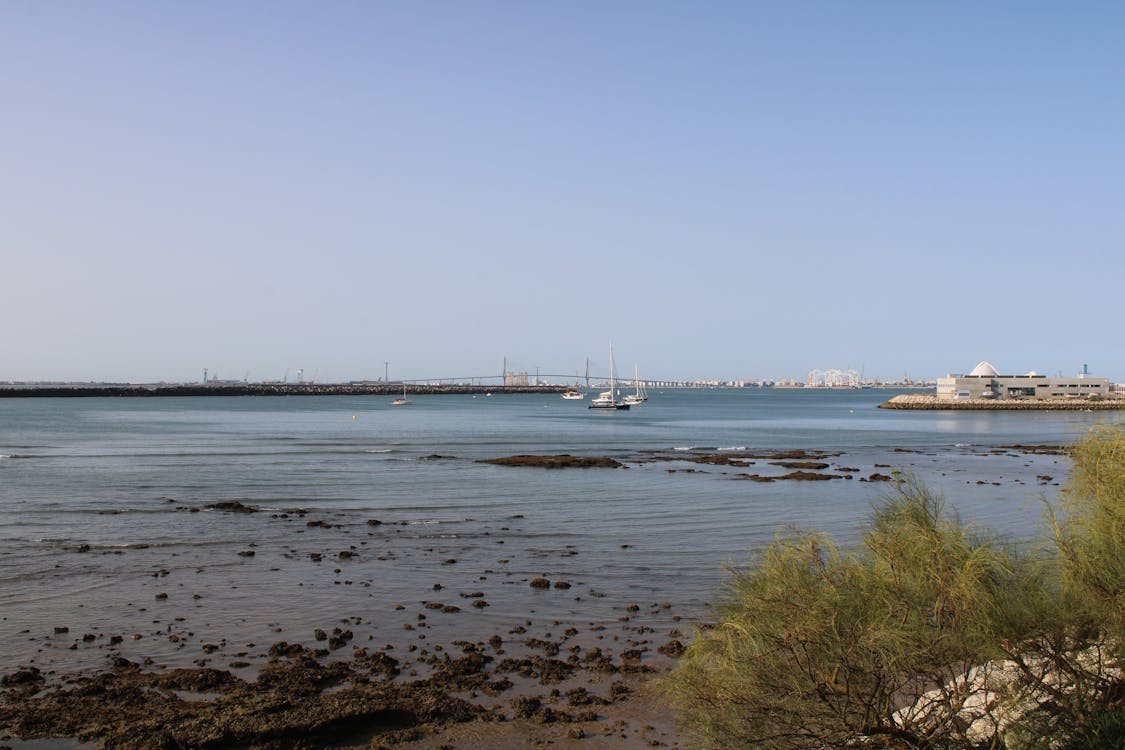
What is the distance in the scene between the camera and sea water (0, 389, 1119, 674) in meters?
17.1

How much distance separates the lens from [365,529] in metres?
28.0

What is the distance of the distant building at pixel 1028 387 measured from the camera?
5955 inches

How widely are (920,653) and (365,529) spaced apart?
22.6 metres

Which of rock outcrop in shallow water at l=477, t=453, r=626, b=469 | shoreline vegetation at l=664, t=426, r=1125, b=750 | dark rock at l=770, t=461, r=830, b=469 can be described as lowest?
dark rock at l=770, t=461, r=830, b=469

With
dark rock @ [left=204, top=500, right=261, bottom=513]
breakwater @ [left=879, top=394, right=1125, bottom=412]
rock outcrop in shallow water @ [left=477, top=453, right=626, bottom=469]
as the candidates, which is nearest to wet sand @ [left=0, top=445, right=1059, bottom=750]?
dark rock @ [left=204, top=500, right=261, bottom=513]

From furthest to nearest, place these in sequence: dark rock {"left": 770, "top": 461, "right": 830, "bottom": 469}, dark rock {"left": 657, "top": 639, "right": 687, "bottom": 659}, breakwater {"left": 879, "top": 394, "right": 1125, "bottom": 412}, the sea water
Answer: breakwater {"left": 879, "top": 394, "right": 1125, "bottom": 412}, dark rock {"left": 770, "top": 461, "right": 830, "bottom": 469}, the sea water, dark rock {"left": 657, "top": 639, "right": 687, "bottom": 659}

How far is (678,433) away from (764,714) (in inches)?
3199

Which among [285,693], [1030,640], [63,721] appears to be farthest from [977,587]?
[63,721]

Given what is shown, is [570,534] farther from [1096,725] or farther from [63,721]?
[1096,725]

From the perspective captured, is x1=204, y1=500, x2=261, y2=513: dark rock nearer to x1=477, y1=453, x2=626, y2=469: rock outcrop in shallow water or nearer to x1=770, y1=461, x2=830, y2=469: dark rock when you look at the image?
x1=477, y1=453, x2=626, y2=469: rock outcrop in shallow water

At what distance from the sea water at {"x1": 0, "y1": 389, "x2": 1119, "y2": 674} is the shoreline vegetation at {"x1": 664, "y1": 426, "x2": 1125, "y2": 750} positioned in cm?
232

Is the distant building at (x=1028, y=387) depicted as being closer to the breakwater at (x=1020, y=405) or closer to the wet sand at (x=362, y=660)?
the breakwater at (x=1020, y=405)

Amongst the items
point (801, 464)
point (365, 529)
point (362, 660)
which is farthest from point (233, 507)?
point (801, 464)

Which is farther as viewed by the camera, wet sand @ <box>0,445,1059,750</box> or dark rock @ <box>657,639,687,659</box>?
dark rock @ <box>657,639,687,659</box>
